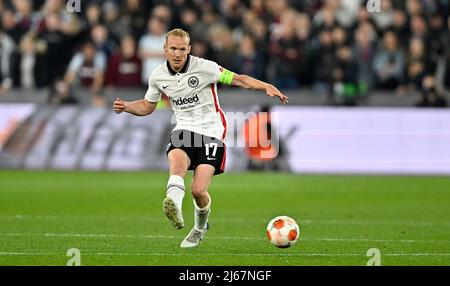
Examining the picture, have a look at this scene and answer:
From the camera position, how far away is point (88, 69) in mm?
23812

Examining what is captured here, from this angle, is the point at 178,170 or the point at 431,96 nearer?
the point at 178,170

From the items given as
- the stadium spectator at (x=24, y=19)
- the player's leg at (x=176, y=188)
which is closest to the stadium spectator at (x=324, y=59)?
the stadium spectator at (x=24, y=19)

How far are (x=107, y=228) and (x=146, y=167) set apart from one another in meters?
9.44

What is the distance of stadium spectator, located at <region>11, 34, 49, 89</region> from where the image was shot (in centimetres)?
2408

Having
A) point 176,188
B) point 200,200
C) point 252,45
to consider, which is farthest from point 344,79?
point 176,188

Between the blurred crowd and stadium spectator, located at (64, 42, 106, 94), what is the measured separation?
0.07ft

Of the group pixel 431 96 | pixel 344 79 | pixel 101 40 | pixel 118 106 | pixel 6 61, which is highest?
pixel 101 40

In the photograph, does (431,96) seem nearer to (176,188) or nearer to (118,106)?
(118,106)

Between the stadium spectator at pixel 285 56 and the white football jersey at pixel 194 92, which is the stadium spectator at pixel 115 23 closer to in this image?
the stadium spectator at pixel 285 56

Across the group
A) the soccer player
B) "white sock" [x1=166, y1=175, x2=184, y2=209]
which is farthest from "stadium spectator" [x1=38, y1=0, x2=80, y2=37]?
"white sock" [x1=166, y1=175, x2=184, y2=209]

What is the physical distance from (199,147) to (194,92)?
0.56 m

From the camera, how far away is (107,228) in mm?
13391

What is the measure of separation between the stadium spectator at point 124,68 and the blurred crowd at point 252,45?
0.8 inches
